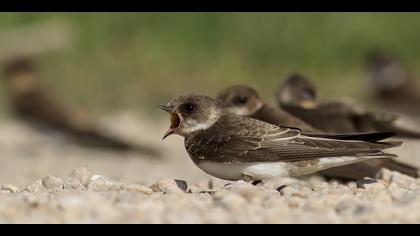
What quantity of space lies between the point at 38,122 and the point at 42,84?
0.97 m

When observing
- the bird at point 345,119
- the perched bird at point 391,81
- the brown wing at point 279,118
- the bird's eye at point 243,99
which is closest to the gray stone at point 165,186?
the brown wing at point 279,118

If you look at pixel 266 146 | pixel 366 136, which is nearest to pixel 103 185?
pixel 266 146

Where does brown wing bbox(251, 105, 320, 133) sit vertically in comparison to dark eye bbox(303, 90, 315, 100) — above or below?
below

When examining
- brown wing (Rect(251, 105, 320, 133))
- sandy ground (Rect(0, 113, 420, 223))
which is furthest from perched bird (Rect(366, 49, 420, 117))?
sandy ground (Rect(0, 113, 420, 223))

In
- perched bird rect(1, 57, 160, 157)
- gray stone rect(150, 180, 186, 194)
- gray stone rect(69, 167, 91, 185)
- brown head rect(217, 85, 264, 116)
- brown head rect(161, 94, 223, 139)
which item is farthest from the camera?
perched bird rect(1, 57, 160, 157)

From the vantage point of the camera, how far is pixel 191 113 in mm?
8000

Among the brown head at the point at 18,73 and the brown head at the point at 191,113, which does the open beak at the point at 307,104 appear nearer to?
the brown head at the point at 191,113

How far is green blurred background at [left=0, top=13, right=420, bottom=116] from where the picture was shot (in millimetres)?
17031

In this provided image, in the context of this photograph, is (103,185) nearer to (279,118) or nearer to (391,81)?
(279,118)

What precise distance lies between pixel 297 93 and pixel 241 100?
133cm

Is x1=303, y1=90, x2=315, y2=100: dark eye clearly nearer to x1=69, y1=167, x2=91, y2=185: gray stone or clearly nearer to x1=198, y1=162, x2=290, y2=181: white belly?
x1=198, y1=162, x2=290, y2=181: white belly

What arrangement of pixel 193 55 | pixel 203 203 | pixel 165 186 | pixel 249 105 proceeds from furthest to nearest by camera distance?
pixel 193 55 < pixel 249 105 < pixel 165 186 < pixel 203 203

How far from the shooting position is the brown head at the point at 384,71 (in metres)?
18.1

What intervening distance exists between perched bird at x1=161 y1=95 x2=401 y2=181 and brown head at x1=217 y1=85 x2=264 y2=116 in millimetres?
1963
